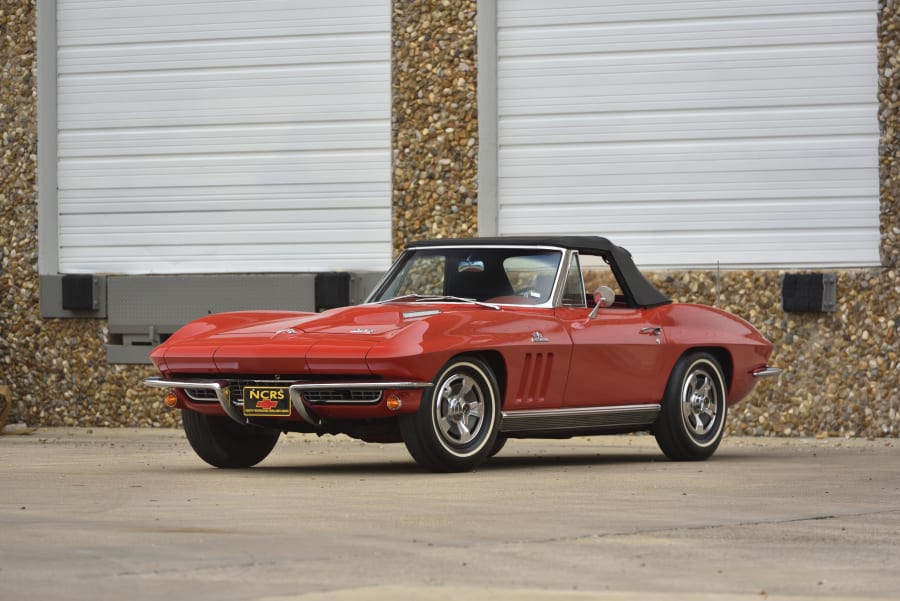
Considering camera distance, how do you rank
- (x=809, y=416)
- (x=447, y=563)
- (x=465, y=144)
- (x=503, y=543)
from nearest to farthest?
(x=447, y=563) < (x=503, y=543) < (x=809, y=416) < (x=465, y=144)

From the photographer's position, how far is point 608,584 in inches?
212

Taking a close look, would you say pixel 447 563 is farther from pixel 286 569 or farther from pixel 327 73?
pixel 327 73

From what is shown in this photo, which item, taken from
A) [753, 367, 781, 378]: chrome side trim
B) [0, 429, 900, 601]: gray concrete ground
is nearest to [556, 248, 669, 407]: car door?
[0, 429, 900, 601]: gray concrete ground

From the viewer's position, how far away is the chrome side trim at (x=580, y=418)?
10203 mm

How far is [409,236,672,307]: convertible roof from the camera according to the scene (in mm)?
11109

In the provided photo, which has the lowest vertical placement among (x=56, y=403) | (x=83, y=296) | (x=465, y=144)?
(x=56, y=403)

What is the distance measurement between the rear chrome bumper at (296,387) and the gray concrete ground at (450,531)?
13.6 inches

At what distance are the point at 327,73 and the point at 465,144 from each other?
1.74m

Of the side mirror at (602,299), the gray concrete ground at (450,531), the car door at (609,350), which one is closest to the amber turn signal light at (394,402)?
the gray concrete ground at (450,531)

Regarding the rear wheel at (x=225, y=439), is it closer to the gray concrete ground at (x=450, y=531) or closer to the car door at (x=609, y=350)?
the gray concrete ground at (x=450, y=531)

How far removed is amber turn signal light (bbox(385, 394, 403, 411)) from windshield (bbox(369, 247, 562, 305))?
5.03 feet

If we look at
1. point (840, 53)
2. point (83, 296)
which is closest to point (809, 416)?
point (840, 53)

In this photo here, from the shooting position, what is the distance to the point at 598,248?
11.5 metres

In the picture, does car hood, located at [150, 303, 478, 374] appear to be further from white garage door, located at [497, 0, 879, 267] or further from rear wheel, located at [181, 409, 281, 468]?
white garage door, located at [497, 0, 879, 267]
